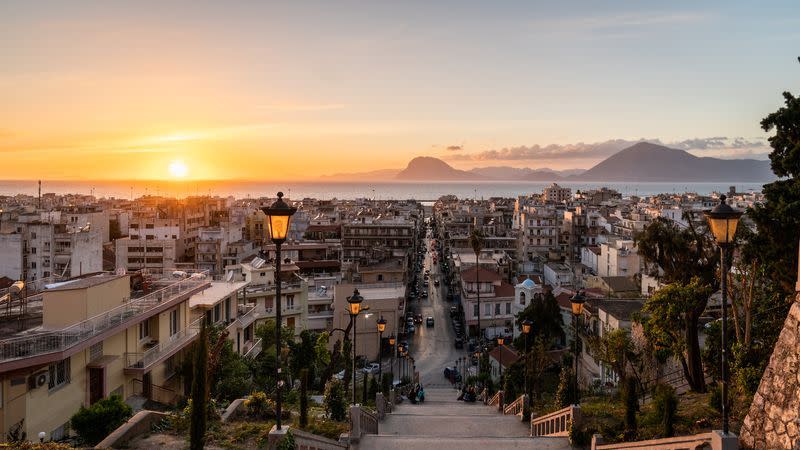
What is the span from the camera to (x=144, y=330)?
65.8 ft

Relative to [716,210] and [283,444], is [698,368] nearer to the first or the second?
[716,210]

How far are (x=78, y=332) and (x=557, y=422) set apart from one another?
502 inches

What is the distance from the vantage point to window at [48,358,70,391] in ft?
50.8

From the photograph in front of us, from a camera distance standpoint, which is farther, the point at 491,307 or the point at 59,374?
the point at 491,307

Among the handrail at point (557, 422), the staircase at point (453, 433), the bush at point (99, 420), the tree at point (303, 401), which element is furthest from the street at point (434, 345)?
the bush at point (99, 420)

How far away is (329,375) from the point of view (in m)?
26.7

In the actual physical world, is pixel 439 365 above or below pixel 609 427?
below

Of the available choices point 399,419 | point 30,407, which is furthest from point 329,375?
point 30,407

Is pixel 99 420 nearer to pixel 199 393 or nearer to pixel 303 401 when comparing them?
pixel 199 393

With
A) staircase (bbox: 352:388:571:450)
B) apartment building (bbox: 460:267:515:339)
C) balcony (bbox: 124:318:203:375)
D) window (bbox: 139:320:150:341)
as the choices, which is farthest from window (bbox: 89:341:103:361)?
apartment building (bbox: 460:267:515:339)

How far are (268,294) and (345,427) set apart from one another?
89.6ft

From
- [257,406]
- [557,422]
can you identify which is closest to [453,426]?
[557,422]

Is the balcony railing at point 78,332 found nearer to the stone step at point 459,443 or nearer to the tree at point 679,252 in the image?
the stone step at point 459,443

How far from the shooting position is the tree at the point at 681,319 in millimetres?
16109
